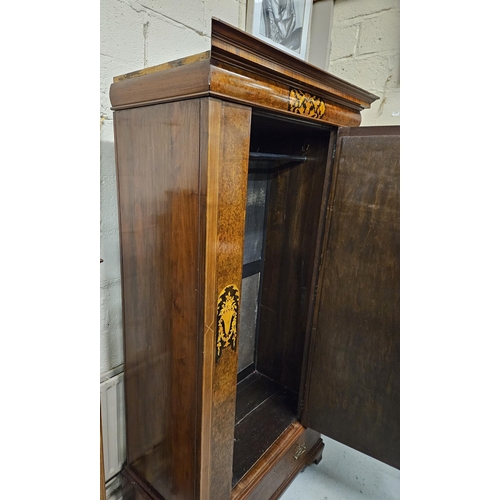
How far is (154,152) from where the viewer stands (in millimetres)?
743

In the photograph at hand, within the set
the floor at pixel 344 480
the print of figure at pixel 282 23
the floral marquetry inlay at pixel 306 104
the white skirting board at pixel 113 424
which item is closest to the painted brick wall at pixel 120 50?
the white skirting board at pixel 113 424

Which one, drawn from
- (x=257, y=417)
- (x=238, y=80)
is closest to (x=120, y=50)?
(x=238, y=80)

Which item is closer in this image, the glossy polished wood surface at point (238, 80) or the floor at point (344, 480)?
the glossy polished wood surface at point (238, 80)

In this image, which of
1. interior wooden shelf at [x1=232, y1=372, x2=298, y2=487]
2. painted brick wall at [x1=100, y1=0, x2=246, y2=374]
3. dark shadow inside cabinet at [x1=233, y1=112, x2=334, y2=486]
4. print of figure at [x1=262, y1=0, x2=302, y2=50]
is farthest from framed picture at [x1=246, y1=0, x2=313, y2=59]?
interior wooden shelf at [x1=232, y1=372, x2=298, y2=487]

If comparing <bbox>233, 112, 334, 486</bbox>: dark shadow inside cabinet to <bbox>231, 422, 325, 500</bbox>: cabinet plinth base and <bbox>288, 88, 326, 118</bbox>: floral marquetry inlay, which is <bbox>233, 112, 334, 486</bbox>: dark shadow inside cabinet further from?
<bbox>288, 88, 326, 118</bbox>: floral marquetry inlay

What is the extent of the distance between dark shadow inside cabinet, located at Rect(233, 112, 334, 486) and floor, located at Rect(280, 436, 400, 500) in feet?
1.06

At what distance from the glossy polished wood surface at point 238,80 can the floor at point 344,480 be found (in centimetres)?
140

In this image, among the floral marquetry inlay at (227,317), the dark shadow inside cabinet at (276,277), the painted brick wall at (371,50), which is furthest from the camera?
the painted brick wall at (371,50)

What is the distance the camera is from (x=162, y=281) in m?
0.80

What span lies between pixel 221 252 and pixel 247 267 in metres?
0.68

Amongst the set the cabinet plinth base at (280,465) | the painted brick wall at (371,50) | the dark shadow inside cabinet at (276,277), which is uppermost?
the painted brick wall at (371,50)

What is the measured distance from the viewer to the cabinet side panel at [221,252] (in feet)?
2.10

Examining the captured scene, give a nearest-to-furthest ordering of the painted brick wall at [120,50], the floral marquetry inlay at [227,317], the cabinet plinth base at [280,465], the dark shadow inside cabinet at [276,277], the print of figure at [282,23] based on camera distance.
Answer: the floral marquetry inlay at [227,317] < the painted brick wall at [120,50] < the cabinet plinth base at [280,465] < the dark shadow inside cabinet at [276,277] < the print of figure at [282,23]

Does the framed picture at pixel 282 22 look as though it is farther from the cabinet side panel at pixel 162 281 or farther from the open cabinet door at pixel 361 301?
the cabinet side panel at pixel 162 281
